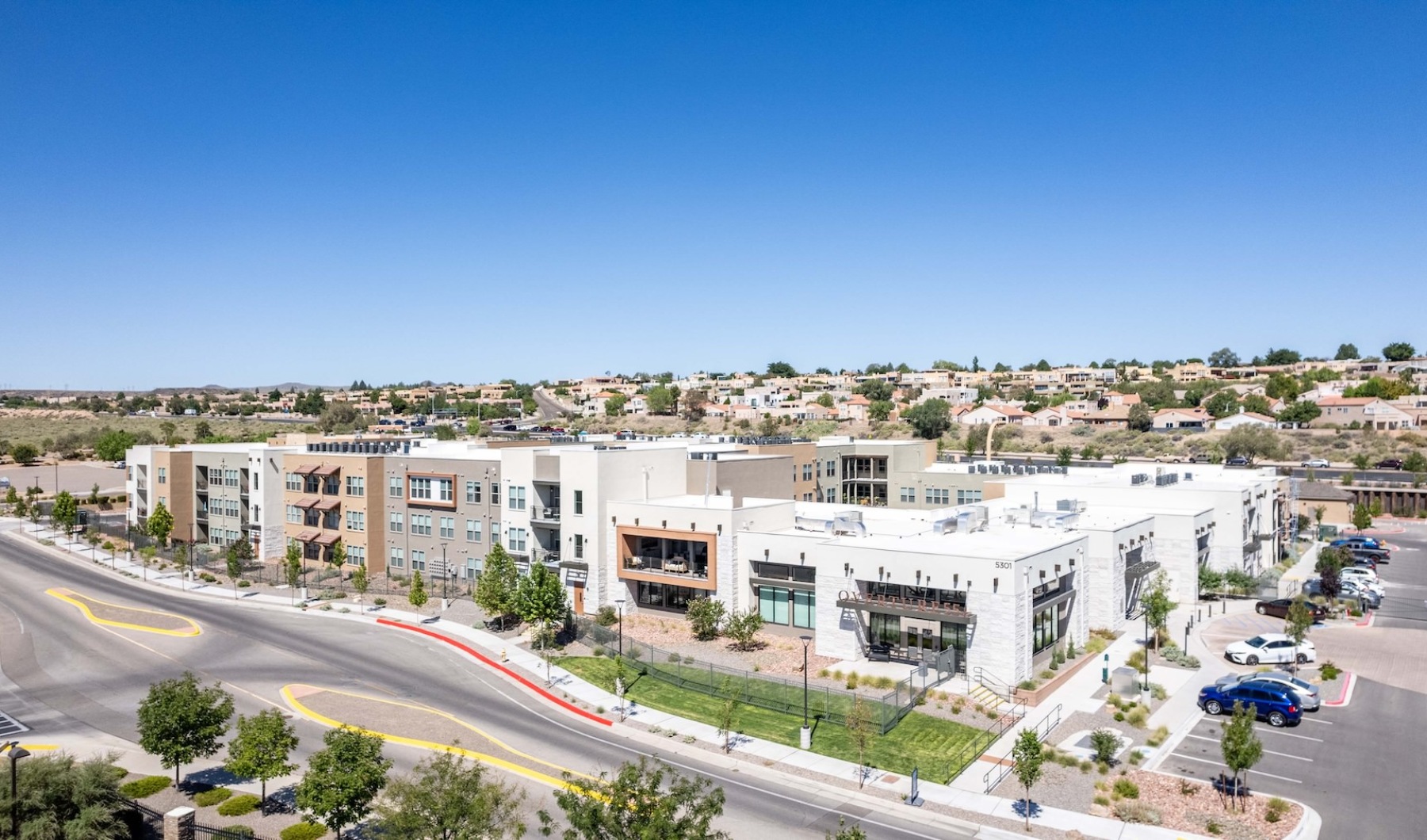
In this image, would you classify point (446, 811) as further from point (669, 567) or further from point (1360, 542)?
point (1360, 542)

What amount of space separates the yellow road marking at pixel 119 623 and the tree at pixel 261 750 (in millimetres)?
26864

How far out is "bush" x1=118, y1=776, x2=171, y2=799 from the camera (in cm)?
2753

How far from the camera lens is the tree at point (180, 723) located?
89.5 feet

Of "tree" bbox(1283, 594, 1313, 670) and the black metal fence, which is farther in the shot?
"tree" bbox(1283, 594, 1313, 670)

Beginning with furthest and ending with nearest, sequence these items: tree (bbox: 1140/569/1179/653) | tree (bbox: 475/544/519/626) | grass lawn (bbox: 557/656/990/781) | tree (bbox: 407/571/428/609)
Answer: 1. tree (bbox: 407/571/428/609)
2. tree (bbox: 475/544/519/626)
3. tree (bbox: 1140/569/1179/653)
4. grass lawn (bbox: 557/656/990/781)

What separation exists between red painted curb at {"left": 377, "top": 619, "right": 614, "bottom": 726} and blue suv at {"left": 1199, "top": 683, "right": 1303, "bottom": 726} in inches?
944

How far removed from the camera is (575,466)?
54500 millimetres

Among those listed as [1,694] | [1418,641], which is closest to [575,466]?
[1,694]

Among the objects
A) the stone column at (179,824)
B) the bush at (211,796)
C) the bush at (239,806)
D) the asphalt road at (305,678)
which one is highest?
the stone column at (179,824)

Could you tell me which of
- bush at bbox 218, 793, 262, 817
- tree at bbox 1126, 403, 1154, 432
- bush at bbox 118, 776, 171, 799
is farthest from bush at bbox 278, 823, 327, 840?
tree at bbox 1126, 403, 1154, 432

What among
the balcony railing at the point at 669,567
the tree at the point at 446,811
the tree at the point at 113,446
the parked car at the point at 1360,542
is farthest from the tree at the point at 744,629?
the tree at the point at 113,446

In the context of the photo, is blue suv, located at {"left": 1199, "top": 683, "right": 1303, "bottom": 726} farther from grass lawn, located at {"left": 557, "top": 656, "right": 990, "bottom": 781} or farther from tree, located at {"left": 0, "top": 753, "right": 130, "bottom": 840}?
tree, located at {"left": 0, "top": 753, "right": 130, "bottom": 840}

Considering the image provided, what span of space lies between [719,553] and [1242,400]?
164777mm

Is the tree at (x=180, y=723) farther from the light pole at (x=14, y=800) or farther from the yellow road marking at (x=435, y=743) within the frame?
the light pole at (x=14, y=800)
